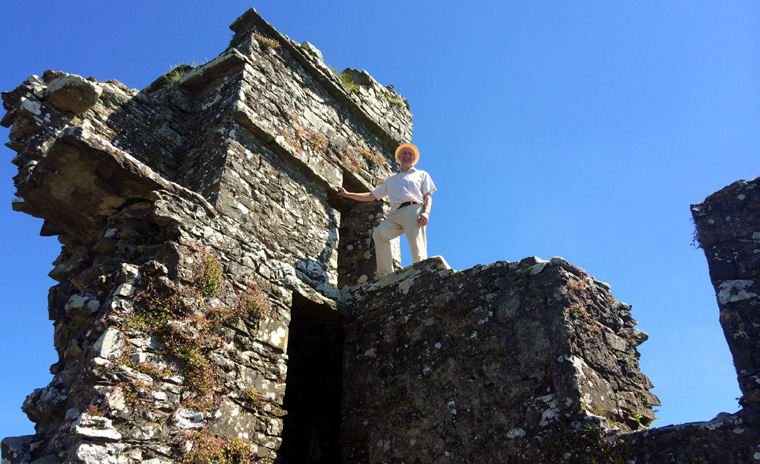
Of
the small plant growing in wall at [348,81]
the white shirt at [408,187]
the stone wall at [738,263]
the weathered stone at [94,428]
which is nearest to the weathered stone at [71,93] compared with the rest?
the white shirt at [408,187]

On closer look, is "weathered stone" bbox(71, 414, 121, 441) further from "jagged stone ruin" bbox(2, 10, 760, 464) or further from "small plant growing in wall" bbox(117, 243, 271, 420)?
"small plant growing in wall" bbox(117, 243, 271, 420)

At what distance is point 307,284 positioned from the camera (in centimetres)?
667

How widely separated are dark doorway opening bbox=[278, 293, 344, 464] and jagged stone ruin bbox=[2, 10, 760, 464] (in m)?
0.03

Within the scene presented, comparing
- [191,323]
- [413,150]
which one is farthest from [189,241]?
[413,150]

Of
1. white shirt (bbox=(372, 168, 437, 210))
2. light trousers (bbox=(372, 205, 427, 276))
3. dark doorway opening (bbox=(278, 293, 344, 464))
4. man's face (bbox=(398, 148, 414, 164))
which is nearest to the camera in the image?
dark doorway opening (bbox=(278, 293, 344, 464))

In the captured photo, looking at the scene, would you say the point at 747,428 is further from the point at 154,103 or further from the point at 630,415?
the point at 154,103

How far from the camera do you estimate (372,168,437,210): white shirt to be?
290 inches

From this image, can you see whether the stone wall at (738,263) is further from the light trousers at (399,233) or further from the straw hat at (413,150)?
the straw hat at (413,150)

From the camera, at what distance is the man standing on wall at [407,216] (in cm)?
721

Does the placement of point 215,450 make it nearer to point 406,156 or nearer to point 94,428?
point 94,428

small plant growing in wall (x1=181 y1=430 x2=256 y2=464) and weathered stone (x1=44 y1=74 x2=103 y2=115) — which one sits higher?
weathered stone (x1=44 y1=74 x2=103 y2=115)

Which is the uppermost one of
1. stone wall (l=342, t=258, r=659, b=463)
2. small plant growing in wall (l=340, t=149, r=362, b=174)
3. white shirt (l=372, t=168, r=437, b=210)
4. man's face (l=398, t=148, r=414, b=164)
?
small plant growing in wall (l=340, t=149, r=362, b=174)

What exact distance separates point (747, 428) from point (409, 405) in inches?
116

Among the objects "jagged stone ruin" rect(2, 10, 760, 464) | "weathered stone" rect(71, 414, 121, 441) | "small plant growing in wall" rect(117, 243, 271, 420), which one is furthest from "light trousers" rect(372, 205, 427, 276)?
"weathered stone" rect(71, 414, 121, 441)
